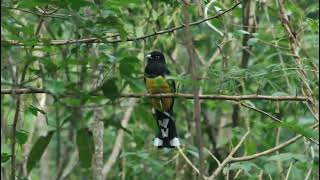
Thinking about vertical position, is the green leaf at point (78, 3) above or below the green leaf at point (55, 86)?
above

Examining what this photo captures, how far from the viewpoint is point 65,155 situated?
20.9ft

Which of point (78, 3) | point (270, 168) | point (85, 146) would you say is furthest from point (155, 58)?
point (85, 146)

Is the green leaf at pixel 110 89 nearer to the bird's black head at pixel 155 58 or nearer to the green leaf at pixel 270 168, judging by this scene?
the green leaf at pixel 270 168

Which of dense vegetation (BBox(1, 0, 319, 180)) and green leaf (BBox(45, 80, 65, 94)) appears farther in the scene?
dense vegetation (BBox(1, 0, 319, 180))

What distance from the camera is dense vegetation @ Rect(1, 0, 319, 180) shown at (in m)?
2.38

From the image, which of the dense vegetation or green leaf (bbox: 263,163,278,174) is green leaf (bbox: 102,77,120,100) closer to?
the dense vegetation

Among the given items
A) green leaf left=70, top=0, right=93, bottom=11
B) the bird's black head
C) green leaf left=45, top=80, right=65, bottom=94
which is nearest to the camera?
green leaf left=45, top=80, right=65, bottom=94

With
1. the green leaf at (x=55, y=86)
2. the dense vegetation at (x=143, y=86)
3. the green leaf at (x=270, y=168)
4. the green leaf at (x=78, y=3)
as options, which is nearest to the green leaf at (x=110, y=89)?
the dense vegetation at (x=143, y=86)

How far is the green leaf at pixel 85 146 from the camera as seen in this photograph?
7.89 feet

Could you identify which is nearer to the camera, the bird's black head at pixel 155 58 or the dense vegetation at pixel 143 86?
the dense vegetation at pixel 143 86

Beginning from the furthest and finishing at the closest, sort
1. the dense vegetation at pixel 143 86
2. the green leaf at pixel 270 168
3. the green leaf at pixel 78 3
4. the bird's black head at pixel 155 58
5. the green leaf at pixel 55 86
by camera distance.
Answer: the bird's black head at pixel 155 58
the green leaf at pixel 270 168
the green leaf at pixel 78 3
the dense vegetation at pixel 143 86
the green leaf at pixel 55 86

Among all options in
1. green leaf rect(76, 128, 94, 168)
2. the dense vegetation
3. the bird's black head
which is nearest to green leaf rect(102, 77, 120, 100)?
the dense vegetation

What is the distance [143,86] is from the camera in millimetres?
2275

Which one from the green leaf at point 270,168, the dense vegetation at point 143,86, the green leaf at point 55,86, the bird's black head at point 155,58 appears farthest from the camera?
the bird's black head at point 155,58
